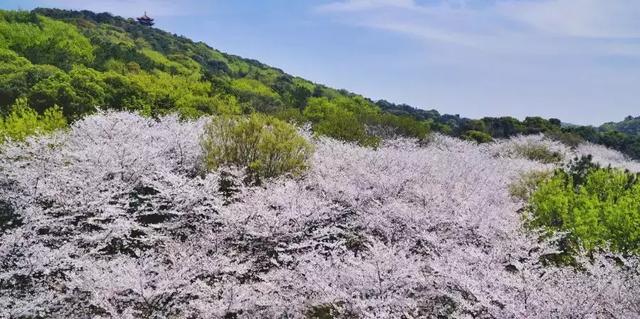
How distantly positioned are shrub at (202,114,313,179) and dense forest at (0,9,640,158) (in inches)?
292

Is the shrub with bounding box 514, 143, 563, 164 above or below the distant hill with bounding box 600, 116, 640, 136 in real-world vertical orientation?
below

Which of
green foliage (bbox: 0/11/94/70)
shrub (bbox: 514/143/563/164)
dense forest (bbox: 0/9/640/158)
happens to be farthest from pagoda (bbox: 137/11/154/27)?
shrub (bbox: 514/143/563/164)

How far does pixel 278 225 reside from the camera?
14.9m

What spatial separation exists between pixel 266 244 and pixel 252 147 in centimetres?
661

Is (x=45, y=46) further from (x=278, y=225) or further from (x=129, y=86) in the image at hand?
(x=278, y=225)

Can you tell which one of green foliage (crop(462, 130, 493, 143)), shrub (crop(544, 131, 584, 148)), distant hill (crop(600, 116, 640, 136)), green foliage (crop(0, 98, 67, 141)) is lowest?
green foliage (crop(0, 98, 67, 141))

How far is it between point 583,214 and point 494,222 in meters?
3.74

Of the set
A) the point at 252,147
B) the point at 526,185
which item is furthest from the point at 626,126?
the point at 252,147

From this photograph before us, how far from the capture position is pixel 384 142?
3653 centimetres

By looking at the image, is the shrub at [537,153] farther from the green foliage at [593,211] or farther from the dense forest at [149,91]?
the green foliage at [593,211]

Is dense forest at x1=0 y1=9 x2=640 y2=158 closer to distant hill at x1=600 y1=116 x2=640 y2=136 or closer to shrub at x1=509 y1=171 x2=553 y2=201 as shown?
shrub at x1=509 y1=171 x2=553 y2=201

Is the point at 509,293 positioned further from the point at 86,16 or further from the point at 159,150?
the point at 86,16

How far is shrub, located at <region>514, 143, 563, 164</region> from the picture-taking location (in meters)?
41.7

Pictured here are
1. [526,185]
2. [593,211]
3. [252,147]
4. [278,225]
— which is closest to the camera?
[278,225]
